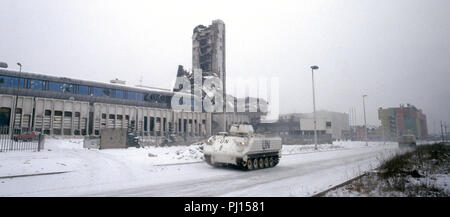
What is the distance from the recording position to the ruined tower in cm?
5709

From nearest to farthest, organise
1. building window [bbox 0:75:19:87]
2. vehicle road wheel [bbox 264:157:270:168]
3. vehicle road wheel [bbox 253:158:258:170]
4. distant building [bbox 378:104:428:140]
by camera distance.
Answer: vehicle road wheel [bbox 253:158:258:170]
vehicle road wheel [bbox 264:157:270:168]
building window [bbox 0:75:19:87]
distant building [bbox 378:104:428:140]

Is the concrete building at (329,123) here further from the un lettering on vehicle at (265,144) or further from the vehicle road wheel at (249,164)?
the vehicle road wheel at (249,164)

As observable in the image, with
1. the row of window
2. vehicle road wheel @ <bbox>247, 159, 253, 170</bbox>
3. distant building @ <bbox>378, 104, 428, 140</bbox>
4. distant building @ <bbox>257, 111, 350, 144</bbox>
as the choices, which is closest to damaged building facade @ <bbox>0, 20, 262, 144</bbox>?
the row of window

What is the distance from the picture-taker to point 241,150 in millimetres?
13836

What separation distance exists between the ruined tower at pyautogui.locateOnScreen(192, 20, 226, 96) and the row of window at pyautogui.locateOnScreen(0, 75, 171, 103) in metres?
13.0

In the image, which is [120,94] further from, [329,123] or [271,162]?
[329,123]

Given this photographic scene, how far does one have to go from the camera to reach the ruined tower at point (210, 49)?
57094mm

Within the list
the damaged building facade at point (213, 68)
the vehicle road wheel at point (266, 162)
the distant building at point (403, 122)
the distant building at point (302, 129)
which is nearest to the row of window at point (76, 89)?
the damaged building facade at point (213, 68)

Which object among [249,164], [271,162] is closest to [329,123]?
[271,162]

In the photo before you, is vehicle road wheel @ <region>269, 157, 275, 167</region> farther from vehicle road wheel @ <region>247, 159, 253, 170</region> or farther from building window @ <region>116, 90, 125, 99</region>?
building window @ <region>116, 90, 125, 99</region>

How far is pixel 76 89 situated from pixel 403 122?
122578 mm

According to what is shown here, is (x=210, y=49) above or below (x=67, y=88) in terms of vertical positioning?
above

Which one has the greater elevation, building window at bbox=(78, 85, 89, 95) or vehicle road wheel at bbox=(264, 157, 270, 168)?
building window at bbox=(78, 85, 89, 95)
